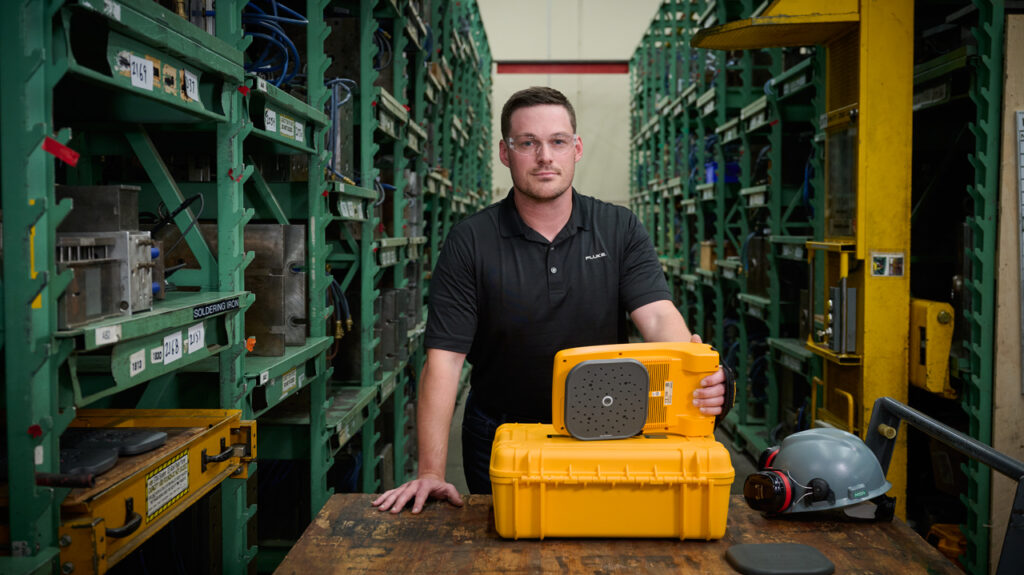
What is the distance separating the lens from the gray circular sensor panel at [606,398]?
177cm

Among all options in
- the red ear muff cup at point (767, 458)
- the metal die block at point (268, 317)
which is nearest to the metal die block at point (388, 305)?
the metal die block at point (268, 317)

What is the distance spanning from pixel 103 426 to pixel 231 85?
102cm

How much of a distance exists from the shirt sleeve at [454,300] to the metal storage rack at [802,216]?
2180 mm

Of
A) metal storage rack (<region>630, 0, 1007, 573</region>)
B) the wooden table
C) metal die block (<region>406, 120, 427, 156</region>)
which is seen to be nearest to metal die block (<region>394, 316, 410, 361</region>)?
metal die block (<region>406, 120, 427, 156</region>)

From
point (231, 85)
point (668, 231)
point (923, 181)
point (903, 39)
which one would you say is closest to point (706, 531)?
point (231, 85)

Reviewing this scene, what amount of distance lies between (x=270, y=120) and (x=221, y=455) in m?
1.17

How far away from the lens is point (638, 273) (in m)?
2.69

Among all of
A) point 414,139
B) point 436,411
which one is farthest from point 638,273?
point 414,139

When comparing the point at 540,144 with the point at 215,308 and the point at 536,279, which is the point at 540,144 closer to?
the point at 536,279

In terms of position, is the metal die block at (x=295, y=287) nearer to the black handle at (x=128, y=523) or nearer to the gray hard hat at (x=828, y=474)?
the black handle at (x=128, y=523)

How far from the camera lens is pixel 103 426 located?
1937 millimetres

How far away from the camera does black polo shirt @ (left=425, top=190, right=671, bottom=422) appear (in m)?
2.63

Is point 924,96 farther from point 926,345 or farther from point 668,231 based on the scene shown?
point 668,231

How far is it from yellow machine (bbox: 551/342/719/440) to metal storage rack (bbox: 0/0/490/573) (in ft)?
3.20
